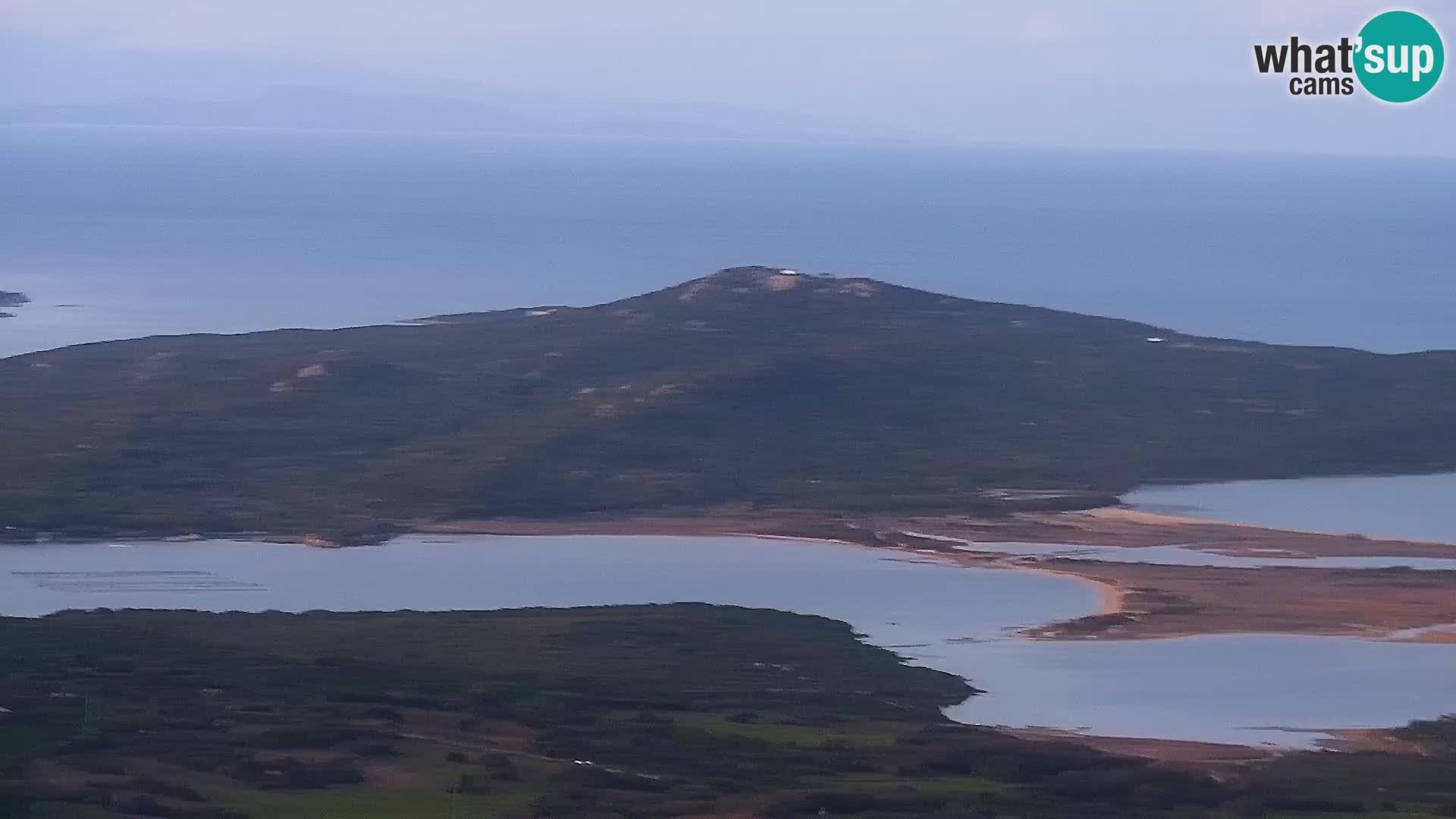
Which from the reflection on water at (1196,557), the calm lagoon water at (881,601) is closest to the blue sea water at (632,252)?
the calm lagoon water at (881,601)

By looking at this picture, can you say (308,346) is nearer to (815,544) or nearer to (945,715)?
(815,544)

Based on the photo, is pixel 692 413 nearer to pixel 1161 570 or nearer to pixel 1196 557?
pixel 1196 557

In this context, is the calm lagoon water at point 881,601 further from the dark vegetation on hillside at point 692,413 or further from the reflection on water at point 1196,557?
the dark vegetation on hillside at point 692,413

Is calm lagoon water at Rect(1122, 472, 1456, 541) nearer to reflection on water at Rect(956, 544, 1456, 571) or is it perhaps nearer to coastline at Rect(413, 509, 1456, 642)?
coastline at Rect(413, 509, 1456, 642)

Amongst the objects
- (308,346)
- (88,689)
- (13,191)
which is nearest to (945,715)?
(88,689)

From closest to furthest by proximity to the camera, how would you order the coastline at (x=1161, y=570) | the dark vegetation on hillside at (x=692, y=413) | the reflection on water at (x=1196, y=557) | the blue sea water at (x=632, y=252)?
the coastline at (x=1161, y=570) < the reflection on water at (x=1196, y=557) < the dark vegetation on hillside at (x=692, y=413) < the blue sea water at (x=632, y=252)

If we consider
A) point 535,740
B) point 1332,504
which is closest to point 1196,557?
point 1332,504

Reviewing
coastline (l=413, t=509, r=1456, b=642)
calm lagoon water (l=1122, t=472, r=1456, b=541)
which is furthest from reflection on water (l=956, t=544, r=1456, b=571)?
calm lagoon water (l=1122, t=472, r=1456, b=541)
